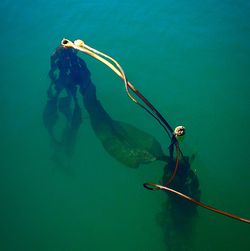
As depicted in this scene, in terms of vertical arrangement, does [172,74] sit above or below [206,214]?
above

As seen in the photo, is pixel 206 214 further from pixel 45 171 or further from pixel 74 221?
pixel 45 171

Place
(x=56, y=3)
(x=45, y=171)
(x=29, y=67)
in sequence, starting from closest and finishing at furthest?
(x=45, y=171)
(x=29, y=67)
(x=56, y=3)

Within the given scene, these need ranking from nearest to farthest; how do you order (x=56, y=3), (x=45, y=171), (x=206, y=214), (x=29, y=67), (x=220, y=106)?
(x=206, y=214)
(x=45, y=171)
(x=220, y=106)
(x=29, y=67)
(x=56, y=3)

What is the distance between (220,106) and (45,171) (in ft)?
7.35

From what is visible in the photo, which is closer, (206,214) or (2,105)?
(206,214)

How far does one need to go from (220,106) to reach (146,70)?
3.37ft

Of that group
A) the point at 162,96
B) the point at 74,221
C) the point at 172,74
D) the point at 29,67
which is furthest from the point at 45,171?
the point at 172,74

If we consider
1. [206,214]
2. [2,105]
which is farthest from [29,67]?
[206,214]

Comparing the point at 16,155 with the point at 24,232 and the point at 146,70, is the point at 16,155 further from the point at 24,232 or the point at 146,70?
the point at 146,70

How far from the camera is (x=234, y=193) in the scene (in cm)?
306

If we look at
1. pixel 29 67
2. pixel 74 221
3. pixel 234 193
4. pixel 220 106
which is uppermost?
pixel 220 106

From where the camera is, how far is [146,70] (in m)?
3.61

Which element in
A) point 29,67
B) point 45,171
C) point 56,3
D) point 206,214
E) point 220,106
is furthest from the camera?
point 56,3

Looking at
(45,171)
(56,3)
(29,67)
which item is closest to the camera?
(45,171)
